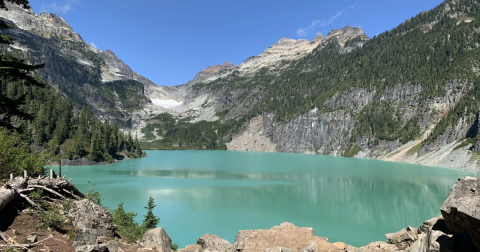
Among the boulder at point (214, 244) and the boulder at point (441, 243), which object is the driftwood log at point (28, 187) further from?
the boulder at point (441, 243)

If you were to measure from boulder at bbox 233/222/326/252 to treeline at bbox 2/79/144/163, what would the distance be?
8335cm

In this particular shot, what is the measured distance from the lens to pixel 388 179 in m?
62.8

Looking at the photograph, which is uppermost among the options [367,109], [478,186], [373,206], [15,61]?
[367,109]

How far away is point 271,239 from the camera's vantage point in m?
14.2

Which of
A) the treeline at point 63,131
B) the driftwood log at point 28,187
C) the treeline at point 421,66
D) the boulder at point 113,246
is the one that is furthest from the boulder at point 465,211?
the treeline at point 421,66

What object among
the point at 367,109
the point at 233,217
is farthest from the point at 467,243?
the point at 367,109

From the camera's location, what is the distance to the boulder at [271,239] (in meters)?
13.6

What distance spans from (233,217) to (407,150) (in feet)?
376

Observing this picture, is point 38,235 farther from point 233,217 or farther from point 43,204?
point 233,217

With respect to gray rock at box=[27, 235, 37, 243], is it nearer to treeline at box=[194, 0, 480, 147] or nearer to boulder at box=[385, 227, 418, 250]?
boulder at box=[385, 227, 418, 250]

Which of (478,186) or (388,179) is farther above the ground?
(478,186)

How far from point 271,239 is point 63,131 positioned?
98.5m

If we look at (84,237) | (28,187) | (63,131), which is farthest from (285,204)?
(63,131)

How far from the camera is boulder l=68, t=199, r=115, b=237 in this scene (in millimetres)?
11133
